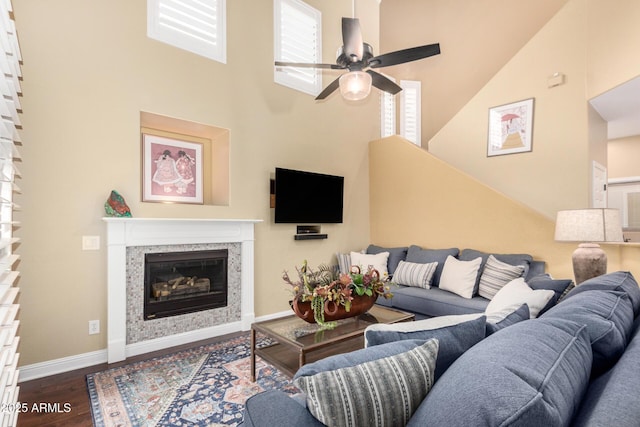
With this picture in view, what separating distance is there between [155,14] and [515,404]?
419 centimetres

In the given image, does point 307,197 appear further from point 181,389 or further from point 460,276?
point 181,389

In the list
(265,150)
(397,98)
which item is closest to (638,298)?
(265,150)

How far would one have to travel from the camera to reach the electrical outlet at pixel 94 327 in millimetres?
2961

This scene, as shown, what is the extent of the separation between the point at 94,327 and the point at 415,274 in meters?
3.43

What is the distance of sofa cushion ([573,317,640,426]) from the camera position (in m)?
0.65

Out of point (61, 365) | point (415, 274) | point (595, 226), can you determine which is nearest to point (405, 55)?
point (595, 226)

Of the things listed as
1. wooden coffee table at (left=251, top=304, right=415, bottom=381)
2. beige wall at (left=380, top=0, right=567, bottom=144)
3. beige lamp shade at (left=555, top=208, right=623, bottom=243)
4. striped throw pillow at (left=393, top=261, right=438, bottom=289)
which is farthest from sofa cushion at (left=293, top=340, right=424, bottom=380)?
beige wall at (left=380, top=0, right=567, bottom=144)

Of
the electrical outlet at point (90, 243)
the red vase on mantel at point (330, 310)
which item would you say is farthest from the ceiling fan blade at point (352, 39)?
the electrical outlet at point (90, 243)

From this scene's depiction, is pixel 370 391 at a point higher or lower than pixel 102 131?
lower

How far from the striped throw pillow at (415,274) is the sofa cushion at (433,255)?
11 cm

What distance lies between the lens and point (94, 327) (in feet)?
9.77

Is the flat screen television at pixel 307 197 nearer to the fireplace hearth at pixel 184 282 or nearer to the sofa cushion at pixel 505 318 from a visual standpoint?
the fireplace hearth at pixel 184 282

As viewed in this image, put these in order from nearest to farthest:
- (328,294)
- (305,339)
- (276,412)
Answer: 1. (276,412)
2. (305,339)
3. (328,294)

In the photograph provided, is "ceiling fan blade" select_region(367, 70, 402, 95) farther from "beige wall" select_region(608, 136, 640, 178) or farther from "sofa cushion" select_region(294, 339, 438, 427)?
"beige wall" select_region(608, 136, 640, 178)
